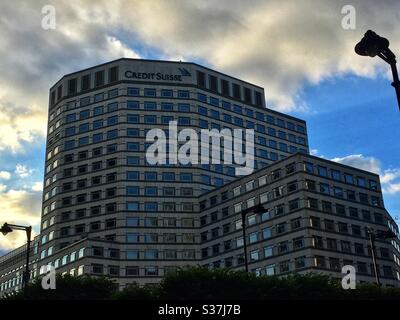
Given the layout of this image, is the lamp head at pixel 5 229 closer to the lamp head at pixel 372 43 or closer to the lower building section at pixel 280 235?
the lamp head at pixel 372 43

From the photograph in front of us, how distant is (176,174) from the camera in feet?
349

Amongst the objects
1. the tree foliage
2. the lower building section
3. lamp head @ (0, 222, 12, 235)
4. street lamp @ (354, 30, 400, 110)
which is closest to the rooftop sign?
the lower building section

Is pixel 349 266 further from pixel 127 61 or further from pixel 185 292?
pixel 127 61

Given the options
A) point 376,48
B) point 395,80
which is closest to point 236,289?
point 395,80

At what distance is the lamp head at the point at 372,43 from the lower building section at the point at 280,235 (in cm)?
6992

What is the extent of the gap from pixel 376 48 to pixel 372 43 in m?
0.17

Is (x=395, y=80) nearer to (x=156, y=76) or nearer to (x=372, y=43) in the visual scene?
(x=372, y=43)

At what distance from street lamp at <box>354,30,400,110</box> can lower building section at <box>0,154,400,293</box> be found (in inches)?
2736

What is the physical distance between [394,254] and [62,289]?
200ft

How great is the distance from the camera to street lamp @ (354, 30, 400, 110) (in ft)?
40.6

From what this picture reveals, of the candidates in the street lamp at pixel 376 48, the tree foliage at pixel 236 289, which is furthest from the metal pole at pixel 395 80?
the tree foliage at pixel 236 289

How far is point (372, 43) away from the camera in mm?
12383

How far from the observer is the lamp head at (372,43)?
40.6 feet
